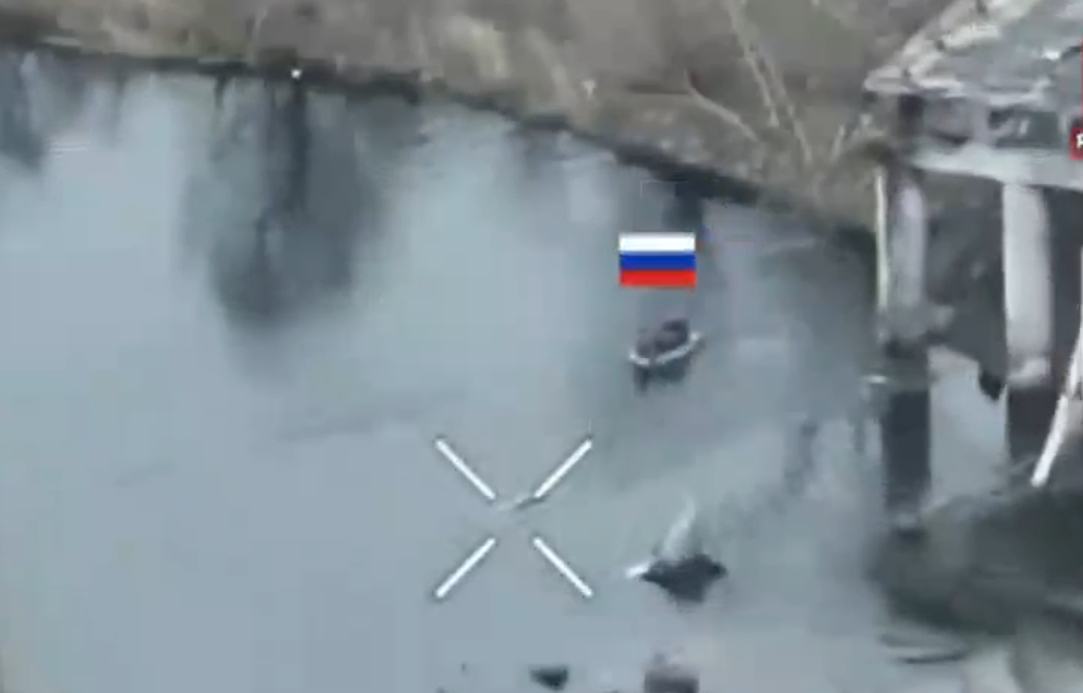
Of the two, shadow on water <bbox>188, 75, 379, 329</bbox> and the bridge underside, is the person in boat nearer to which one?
the bridge underside

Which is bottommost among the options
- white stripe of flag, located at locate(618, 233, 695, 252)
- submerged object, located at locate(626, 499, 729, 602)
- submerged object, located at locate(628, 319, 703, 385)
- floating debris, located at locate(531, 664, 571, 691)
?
floating debris, located at locate(531, 664, 571, 691)

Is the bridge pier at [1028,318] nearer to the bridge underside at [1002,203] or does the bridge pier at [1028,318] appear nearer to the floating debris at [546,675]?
the bridge underside at [1002,203]

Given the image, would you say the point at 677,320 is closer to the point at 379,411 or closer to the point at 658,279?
the point at 658,279

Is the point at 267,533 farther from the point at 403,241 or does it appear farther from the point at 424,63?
the point at 424,63

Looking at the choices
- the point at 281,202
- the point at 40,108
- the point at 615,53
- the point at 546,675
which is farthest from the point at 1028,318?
the point at 40,108
